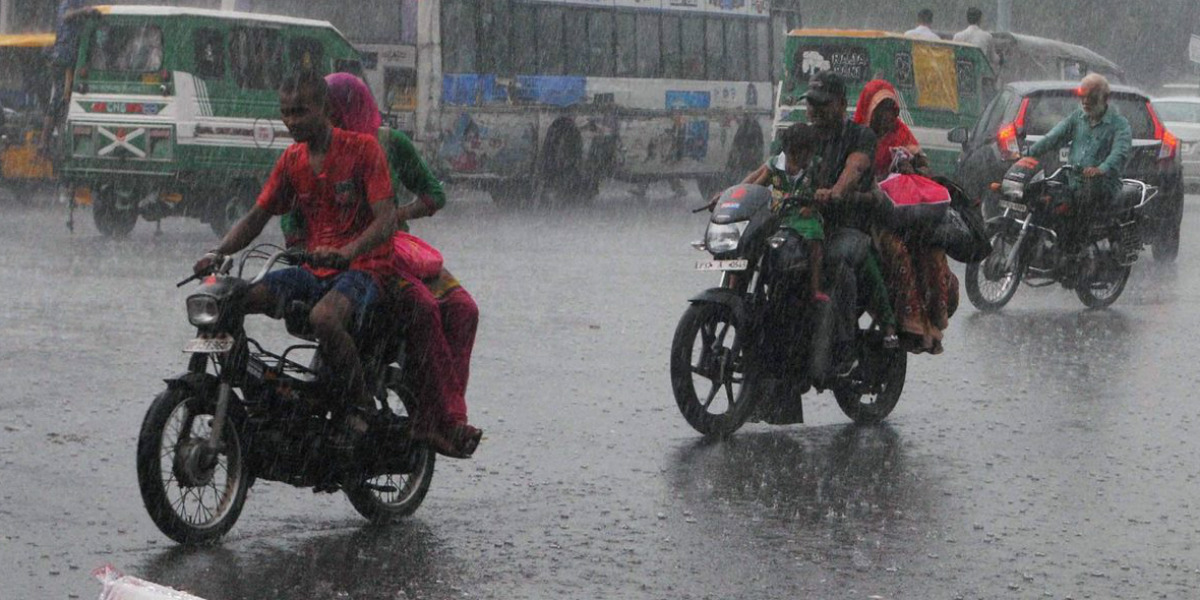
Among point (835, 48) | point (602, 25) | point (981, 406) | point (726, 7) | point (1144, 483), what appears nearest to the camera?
point (1144, 483)

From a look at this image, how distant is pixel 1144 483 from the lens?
7.95m

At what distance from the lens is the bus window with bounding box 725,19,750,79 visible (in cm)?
3088

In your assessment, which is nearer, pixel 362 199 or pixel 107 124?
pixel 362 199

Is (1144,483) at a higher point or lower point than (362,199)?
lower

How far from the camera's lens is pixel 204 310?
6227 millimetres

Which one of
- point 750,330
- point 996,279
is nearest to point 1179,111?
point 996,279

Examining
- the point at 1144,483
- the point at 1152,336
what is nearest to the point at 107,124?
the point at 1152,336

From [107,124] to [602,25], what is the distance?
1054cm

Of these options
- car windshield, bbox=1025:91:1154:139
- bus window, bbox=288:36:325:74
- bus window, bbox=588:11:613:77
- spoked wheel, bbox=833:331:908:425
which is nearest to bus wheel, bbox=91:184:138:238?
bus window, bbox=288:36:325:74

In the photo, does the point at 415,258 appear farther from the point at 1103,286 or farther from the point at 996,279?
the point at 1103,286

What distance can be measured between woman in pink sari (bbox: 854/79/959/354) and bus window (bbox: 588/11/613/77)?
1859 centimetres

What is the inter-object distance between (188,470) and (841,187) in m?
3.37

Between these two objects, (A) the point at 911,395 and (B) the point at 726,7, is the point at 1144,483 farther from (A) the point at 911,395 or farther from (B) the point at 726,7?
(B) the point at 726,7

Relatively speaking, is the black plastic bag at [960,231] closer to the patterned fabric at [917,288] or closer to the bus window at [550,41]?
the patterned fabric at [917,288]
